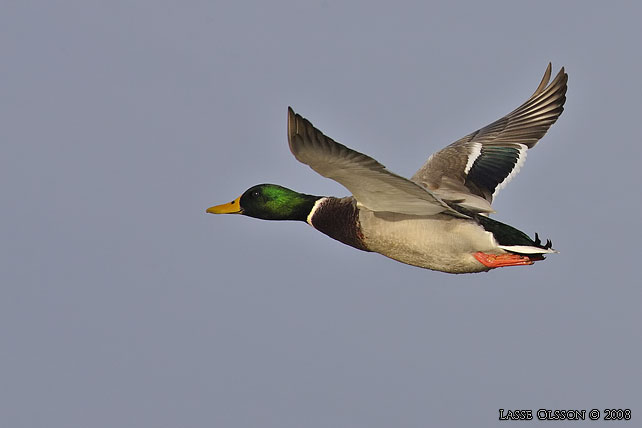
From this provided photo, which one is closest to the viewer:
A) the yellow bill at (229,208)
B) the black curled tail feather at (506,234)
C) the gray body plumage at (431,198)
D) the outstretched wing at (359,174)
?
the outstretched wing at (359,174)

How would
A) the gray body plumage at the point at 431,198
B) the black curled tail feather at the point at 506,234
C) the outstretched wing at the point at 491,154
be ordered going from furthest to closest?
Result: the outstretched wing at the point at 491,154 → the black curled tail feather at the point at 506,234 → the gray body plumage at the point at 431,198

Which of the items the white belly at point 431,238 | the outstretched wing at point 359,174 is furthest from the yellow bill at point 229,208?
the outstretched wing at point 359,174

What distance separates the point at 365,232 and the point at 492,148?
3.12 meters

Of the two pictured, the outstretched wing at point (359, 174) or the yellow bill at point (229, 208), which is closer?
the outstretched wing at point (359, 174)

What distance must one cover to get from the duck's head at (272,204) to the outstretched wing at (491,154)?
1.44 metres

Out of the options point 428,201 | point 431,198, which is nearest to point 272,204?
point 428,201

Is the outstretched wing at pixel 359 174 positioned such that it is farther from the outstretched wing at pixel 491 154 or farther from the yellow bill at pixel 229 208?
the yellow bill at pixel 229 208

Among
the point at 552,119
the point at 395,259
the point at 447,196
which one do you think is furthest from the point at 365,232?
the point at 552,119

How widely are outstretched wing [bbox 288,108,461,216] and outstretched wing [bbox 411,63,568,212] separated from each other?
1.16m

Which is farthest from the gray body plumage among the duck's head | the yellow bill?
the yellow bill

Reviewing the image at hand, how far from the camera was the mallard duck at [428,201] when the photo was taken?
29.7ft

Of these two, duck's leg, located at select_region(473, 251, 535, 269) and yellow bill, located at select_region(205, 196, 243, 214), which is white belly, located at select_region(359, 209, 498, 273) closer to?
Answer: duck's leg, located at select_region(473, 251, 535, 269)

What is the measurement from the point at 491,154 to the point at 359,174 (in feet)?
13.4

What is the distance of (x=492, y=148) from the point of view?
42.5ft
